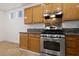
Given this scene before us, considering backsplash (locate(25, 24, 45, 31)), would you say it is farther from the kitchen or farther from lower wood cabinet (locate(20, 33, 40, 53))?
lower wood cabinet (locate(20, 33, 40, 53))

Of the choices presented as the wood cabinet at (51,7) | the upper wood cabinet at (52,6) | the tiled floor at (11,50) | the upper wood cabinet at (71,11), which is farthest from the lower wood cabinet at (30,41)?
the upper wood cabinet at (71,11)

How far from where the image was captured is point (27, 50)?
4703 mm

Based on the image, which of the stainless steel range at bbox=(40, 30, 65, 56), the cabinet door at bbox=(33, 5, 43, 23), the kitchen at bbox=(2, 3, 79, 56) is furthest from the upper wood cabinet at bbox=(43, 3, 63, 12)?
the stainless steel range at bbox=(40, 30, 65, 56)

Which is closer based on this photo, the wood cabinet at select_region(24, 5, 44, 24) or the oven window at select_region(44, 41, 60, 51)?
the oven window at select_region(44, 41, 60, 51)

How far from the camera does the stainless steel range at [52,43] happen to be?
154 inches

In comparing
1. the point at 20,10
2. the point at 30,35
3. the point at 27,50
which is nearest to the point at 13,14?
the point at 20,10

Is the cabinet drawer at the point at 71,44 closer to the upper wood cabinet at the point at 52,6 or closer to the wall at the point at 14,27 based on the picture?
the upper wood cabinet at the point at 52,6

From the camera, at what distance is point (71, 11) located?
4.20 metres

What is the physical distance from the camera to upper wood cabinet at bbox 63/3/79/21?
409cm

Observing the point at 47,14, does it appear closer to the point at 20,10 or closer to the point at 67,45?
the point at 20,10

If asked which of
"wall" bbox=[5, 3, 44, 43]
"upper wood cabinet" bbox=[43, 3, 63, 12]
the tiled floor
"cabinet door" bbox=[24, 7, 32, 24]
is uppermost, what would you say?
"upper wood cabinet" bbox=[43, 3, 63, 12]

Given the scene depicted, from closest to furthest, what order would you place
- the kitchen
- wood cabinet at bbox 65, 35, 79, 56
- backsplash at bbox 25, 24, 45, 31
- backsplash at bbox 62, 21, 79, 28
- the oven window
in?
wood cabinet at bbox 65, 35, 79, 56
the oven window
the kitchen
backsplash at bbox 62, 21, 79, 28
backsplash at bbox 25, 24, 45, 31

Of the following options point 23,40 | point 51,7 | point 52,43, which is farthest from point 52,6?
point 23,40

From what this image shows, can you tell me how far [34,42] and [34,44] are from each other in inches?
2.6
